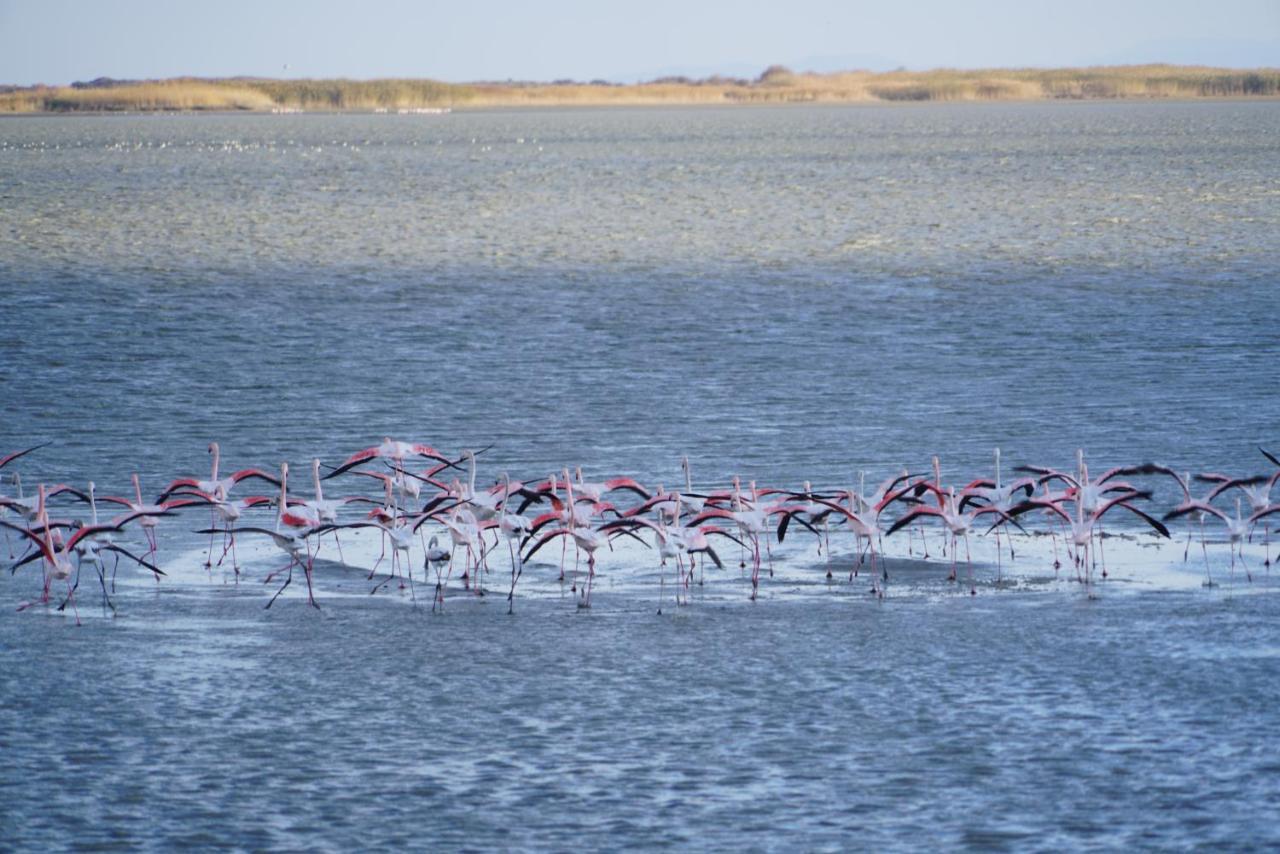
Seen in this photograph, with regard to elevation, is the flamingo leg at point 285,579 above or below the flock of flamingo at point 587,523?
below

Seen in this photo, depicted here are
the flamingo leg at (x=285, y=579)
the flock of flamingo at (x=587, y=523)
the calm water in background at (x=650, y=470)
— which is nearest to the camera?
the calm water in background at (x=650, y=470)

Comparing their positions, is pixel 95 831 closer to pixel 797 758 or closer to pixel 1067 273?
pixel 797 758

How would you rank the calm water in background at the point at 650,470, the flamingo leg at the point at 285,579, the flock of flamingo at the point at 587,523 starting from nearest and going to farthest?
the calm water in background at the point at 650,470
the flock of flamingo at the point at 587,523
the flamingo leg at the point at 285,579

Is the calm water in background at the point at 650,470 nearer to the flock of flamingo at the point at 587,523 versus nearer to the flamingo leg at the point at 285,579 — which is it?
the flamingo leg at the point at 285,579

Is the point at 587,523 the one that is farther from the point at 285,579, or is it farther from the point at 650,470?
the point at 650,470

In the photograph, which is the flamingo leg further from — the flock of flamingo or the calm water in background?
the calm water in background

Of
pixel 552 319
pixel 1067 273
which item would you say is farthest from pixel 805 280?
pixel 552 319

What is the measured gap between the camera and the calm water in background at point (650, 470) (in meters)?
8.39

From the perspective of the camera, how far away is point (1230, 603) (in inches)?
442

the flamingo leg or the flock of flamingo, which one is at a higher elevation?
the flock of flamingo

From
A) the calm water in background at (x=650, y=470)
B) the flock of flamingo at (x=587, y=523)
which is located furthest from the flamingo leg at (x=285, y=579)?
the calm water in background at (x=650, y=470)

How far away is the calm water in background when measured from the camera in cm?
839

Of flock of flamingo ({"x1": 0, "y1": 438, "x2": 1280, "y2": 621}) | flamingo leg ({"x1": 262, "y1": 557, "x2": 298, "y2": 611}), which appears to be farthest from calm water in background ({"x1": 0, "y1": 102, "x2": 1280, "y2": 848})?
flock of flamingo ({"x1": 0, "y1": 438, "x2": 1280, "y2": 621})

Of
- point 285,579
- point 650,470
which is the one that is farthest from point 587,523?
point 650,470
